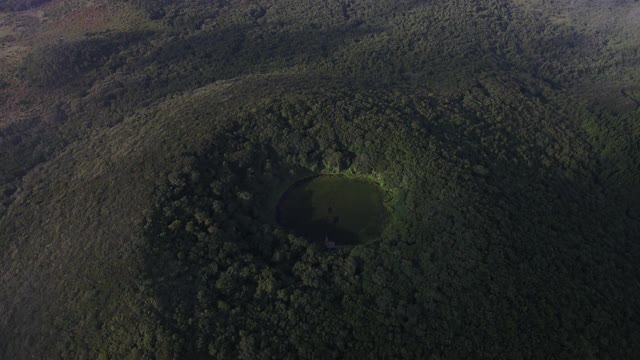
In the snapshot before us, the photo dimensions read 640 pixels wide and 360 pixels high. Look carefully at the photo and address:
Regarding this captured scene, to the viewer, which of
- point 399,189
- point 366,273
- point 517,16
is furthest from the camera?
point 517,16

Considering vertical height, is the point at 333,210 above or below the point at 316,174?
below

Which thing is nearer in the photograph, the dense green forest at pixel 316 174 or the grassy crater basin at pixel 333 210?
the dense green forest at pixel 316 174

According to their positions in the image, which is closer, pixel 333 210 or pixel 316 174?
pixel 333 210

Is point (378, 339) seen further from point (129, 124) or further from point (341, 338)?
point (129, 124)

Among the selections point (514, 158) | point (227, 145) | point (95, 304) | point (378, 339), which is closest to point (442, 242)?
point (378, 339)

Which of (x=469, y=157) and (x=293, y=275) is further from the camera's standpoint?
(x=469, y=157)

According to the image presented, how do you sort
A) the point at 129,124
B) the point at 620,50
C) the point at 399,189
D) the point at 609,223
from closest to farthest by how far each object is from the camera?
the point at 609,223
the point at 399,189
the point at 129,124
the point at 620,50
